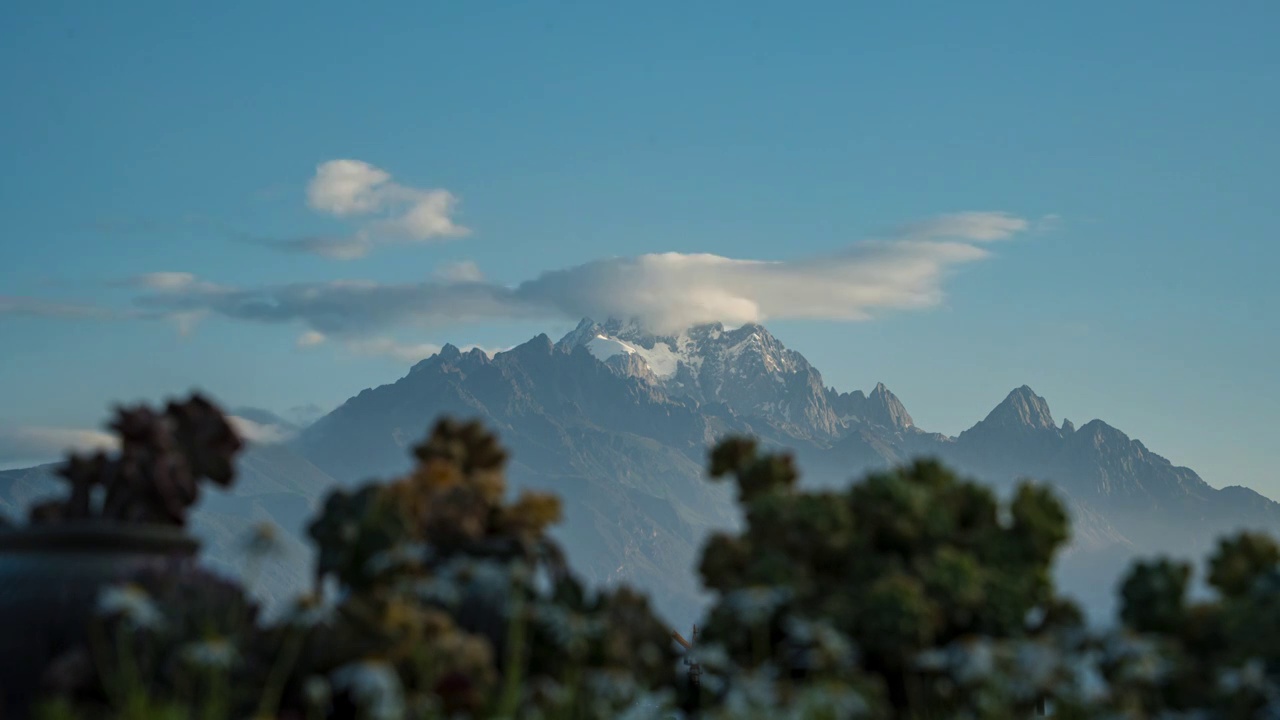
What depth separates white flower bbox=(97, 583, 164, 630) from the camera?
17.8 feet

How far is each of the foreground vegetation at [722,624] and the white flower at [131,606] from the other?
3cm

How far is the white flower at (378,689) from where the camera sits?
503 centimetres

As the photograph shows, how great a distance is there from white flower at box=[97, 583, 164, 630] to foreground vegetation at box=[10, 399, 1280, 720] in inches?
1.0

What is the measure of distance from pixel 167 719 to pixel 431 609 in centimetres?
154

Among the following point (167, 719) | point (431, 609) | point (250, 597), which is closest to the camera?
point (167, 719)

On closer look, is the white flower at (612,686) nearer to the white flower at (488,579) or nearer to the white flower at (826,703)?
the white flower at (488,579)

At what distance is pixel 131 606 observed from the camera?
5.68 metres

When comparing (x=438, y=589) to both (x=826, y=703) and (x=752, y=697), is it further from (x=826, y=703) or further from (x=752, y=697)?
(x=826, y=703)

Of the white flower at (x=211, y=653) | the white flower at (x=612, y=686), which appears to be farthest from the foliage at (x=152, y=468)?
the white flower at (x=612, y=686)

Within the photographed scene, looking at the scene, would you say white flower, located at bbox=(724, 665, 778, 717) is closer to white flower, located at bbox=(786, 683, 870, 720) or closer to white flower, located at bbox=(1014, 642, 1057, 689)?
white flower, located at bbox=(786, 683, 870, 720)

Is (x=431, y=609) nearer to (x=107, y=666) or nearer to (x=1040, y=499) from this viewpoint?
(x=107, y=666)

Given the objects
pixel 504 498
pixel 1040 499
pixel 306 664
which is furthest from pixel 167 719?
pixel 1040 499

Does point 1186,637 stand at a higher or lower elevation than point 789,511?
lower

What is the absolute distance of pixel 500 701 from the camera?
6.18 m
